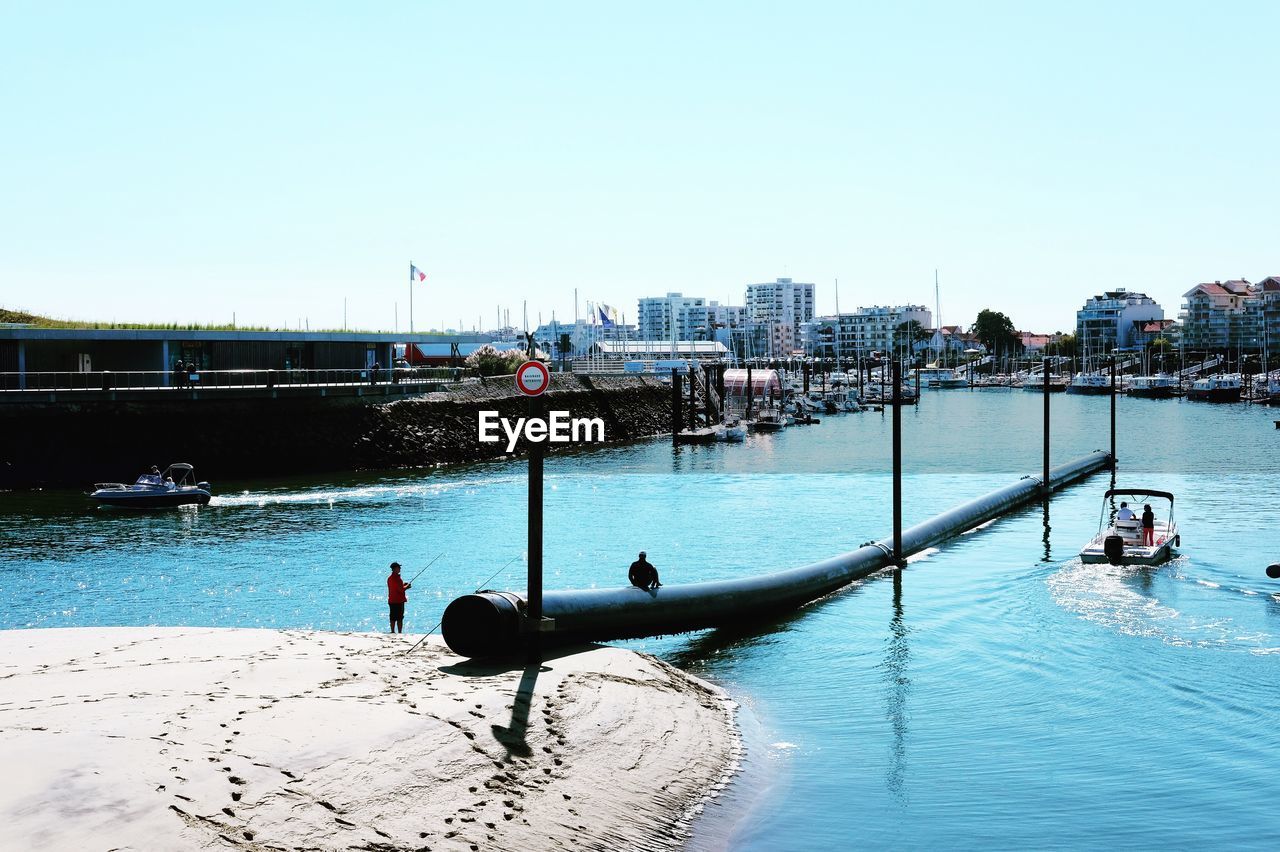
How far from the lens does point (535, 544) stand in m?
18.3

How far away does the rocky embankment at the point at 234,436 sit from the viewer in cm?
5731

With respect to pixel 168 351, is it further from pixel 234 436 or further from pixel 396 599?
pixel 396 599

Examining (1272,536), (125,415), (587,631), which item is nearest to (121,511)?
(125,415)

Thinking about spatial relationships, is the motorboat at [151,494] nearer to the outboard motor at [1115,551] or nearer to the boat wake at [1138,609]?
the boat wake at [1138,609]

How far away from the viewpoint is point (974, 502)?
47531 mm

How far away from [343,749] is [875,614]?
1875 cm

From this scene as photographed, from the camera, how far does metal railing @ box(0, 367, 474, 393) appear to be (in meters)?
59.5

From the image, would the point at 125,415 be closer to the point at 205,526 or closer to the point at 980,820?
the point at 205,526

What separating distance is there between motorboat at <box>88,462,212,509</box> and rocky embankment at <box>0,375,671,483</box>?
7.36 metres

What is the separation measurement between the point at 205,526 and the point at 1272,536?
41.8 m

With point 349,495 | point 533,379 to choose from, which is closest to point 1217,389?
point 349,495

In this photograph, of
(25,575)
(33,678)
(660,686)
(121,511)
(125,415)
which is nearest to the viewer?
(33,678)

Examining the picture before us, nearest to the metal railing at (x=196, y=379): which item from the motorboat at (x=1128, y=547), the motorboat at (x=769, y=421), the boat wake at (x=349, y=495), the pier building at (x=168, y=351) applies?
the pier building at (x=168, y=351)

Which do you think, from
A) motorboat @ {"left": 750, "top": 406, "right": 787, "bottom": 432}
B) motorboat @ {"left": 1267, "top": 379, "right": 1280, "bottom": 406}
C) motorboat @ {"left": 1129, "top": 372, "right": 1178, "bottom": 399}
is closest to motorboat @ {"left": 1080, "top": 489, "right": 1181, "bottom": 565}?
motorboat @ {"left": 750, "top": 406, "right": 787, "bottom": 432}
